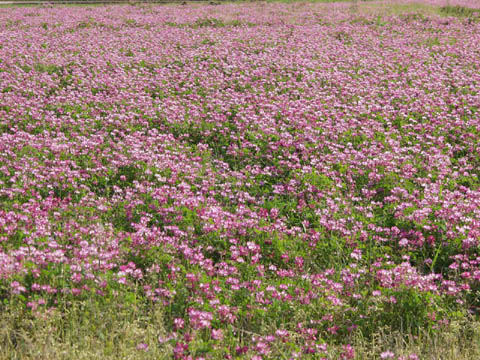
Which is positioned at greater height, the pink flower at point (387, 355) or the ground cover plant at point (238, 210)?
the ground cover plant at point (238, 210)

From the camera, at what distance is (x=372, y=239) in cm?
626

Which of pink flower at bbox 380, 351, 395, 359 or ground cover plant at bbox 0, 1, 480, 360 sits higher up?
ground cover plant at bbox 0, 1, 480, 360

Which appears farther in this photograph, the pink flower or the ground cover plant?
the ground cover plant

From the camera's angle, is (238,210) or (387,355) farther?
(238,210)

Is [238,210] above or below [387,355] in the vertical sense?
above

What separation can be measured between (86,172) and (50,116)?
307cm

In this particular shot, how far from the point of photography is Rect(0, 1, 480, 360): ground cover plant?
460 centimetres

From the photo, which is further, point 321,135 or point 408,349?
point 321,135

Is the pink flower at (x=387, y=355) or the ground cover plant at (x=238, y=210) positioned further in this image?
the ground cover plant at (x=238, y=210)

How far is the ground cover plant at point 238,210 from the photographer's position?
460 cm

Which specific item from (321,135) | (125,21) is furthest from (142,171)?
(125,21)

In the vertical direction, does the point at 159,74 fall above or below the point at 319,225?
above

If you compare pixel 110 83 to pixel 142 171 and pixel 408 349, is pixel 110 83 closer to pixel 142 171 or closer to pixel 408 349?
pixel 142 171

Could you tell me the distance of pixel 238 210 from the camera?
662 centimetres
